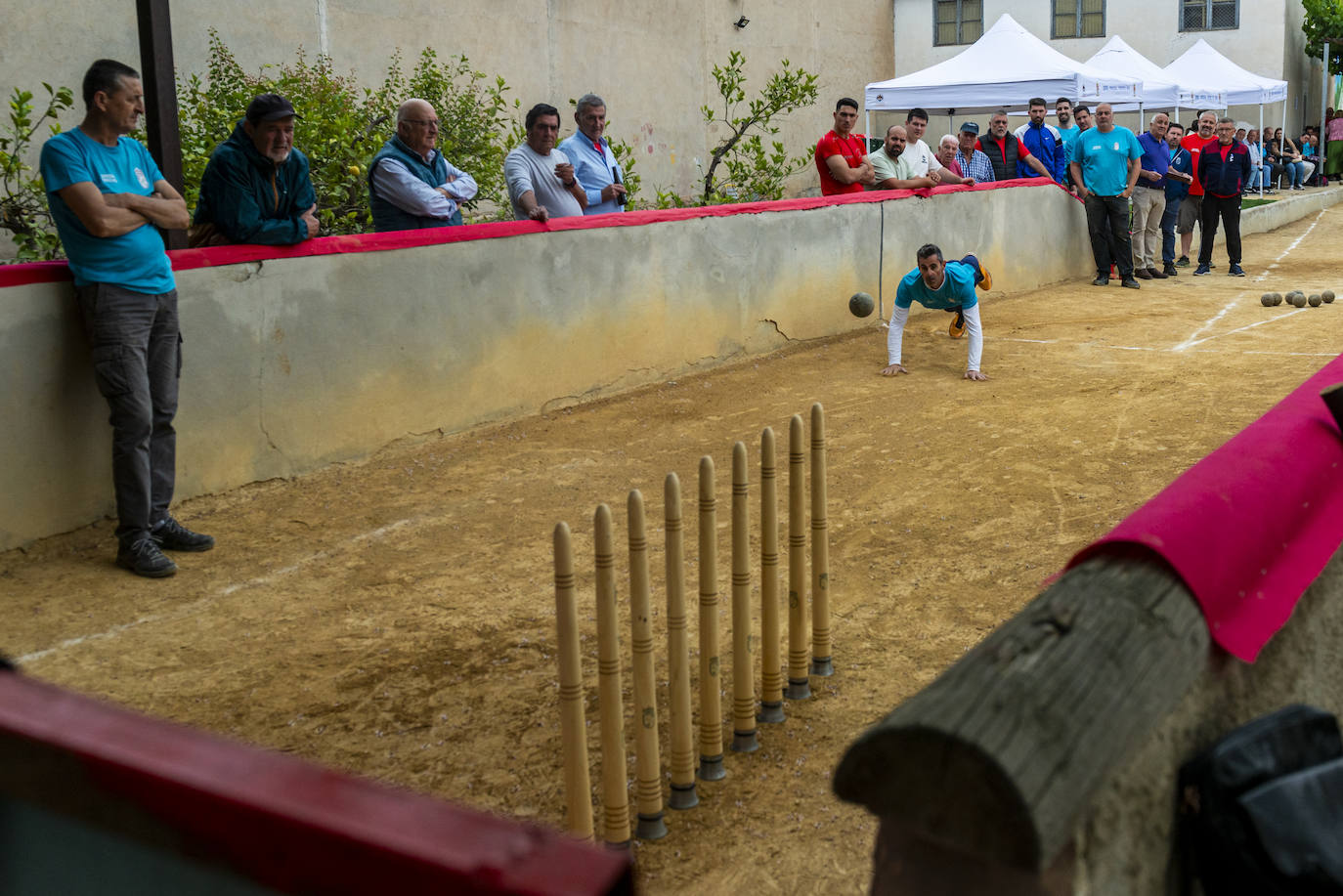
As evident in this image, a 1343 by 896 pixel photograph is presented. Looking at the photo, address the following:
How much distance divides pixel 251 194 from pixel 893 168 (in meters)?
8.20

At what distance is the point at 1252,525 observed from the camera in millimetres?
2516

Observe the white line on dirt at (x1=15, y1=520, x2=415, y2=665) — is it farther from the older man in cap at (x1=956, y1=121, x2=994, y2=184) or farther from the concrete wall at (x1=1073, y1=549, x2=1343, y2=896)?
the older man in cap at (x1=956, y1=121, x2=994, y2=184)

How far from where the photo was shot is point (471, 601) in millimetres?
5641

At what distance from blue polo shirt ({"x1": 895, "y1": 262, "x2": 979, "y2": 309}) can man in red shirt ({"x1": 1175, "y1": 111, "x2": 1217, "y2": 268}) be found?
8.66 meters

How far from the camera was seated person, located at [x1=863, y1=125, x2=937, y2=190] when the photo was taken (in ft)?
44.2

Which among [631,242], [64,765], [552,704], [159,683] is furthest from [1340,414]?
[631,242]

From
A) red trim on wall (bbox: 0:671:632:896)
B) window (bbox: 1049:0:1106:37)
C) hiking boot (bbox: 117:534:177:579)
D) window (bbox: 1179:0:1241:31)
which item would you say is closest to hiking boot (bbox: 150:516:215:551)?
hiking boot (bbox: 117:534:177:579)

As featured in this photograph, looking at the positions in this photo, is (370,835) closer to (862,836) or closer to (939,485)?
(862,836)

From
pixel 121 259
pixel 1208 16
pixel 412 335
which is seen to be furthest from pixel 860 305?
pixel 1208 16

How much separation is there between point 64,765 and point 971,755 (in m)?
1.01

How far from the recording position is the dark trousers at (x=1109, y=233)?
16.1m

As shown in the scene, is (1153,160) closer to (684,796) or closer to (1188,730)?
(684,796)

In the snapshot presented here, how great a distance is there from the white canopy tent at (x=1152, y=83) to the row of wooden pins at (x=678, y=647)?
82.6ft

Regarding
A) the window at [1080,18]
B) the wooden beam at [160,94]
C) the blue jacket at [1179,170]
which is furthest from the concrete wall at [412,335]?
the window at [1080,18]
